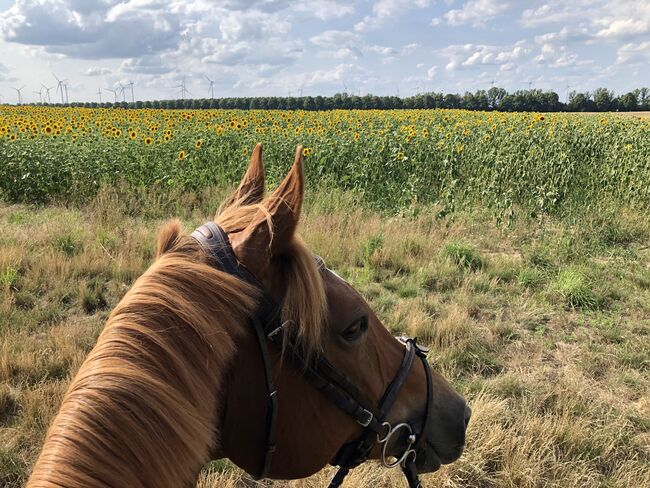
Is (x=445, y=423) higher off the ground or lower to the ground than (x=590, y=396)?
higher

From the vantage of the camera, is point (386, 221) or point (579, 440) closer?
point (579, 440)

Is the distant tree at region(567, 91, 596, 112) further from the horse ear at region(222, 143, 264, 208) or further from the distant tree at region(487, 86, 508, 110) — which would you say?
the horse ear at region(222, 143, 264, 208)

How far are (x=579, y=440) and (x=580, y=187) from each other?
23.3 feet

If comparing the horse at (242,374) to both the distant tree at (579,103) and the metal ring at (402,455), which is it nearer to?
the metal ring at (402,455)

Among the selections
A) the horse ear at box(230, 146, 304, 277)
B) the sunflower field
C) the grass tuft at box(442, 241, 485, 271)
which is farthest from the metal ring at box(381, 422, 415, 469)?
the sunflower field

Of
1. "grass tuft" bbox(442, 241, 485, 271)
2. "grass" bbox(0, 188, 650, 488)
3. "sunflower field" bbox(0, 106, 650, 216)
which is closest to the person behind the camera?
"grass" bbox(0, 188, 650, 488)

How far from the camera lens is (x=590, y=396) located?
397 cm

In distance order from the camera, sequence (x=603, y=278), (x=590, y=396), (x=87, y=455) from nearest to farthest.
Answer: (x=87, y=455) < (x=590, y=396) < (x=603, y=278)

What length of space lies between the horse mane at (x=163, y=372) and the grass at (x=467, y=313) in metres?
1.91

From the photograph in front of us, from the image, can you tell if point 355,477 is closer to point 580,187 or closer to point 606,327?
point 606,327

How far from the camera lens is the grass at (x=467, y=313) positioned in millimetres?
3229

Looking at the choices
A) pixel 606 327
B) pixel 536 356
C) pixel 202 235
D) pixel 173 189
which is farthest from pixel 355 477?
pixel 173 189

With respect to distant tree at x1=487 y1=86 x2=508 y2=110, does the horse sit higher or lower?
lower

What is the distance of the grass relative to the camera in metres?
3.23
